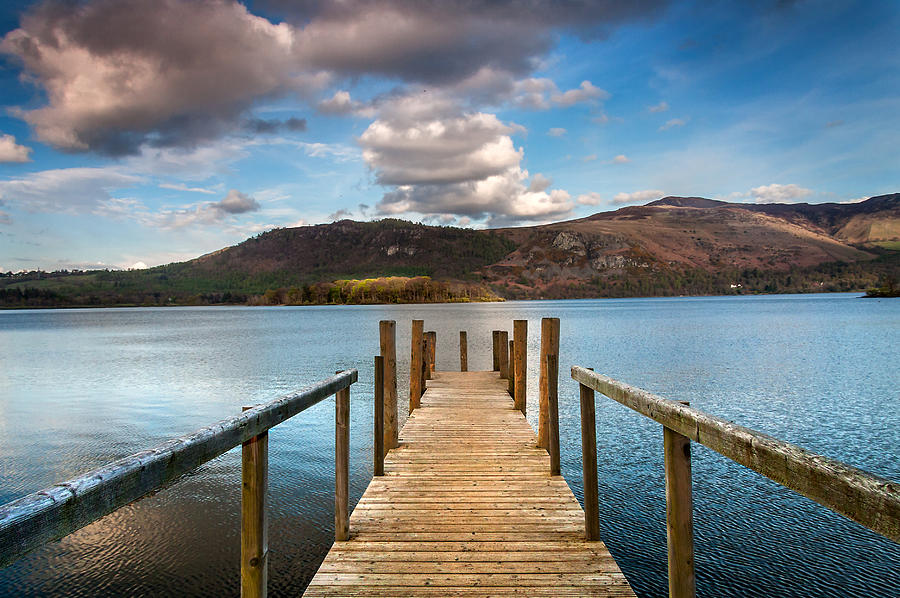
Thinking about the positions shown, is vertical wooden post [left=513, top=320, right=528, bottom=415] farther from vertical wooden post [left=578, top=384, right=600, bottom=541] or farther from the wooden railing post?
vertical wooden post [left=578, top=384, right=600, bottom=541]

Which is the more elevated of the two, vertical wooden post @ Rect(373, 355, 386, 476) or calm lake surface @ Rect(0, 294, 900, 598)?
vertical wooden post @ Rect(373, 355, 386, 476)

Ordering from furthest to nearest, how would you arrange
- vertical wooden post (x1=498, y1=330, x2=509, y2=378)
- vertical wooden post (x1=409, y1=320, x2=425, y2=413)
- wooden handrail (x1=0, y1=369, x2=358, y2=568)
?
vertical wooden post (x1=498, y1=330, x2=509, y2=378) < vertical wooden post (x1=409, y1=320, x2=425, y2=413) < wooden handrail (x1=0, y1=369, x2=358, y2=568)

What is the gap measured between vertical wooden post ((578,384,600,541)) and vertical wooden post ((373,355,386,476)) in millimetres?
2564

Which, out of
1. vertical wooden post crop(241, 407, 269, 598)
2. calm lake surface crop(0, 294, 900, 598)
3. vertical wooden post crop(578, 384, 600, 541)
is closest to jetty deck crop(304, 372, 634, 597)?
vertical wooden post crop(578, 384, 600, 541)

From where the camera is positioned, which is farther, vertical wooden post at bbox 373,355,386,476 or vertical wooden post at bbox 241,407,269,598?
vertical wooden post at bbox 373,355,386,476

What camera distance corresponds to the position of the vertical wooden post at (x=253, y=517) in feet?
10.4

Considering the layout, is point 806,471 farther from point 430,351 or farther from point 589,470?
point 430,351

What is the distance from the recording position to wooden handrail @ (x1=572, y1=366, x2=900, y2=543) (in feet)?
5.14

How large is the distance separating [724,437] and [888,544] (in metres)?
7.16

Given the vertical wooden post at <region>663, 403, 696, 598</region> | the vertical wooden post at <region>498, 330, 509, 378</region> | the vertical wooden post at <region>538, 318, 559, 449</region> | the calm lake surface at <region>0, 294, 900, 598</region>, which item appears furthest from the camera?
the vertical wooden post at <region>498, 330, 509, 378</region>

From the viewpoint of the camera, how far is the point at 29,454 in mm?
12336

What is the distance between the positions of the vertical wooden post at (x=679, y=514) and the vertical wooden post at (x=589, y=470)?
1.54 m

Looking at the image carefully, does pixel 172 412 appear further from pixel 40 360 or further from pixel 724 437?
pixel 40 360

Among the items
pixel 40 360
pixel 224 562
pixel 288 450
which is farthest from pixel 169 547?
pixel 40 360
